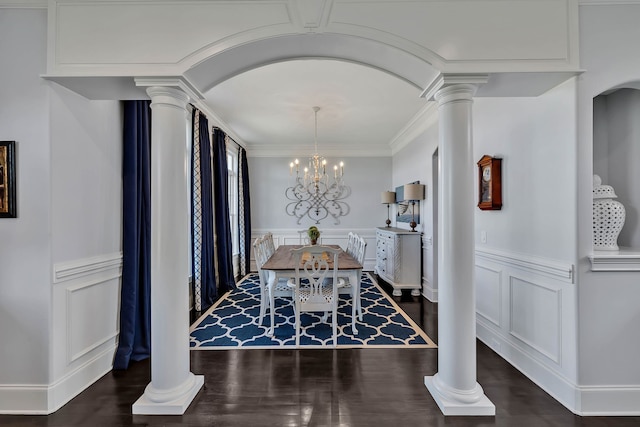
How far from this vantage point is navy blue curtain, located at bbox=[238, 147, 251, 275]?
587 cm

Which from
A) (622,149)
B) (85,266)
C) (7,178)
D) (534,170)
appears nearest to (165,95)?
(7,178)

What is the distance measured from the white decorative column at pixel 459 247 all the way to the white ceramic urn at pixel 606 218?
0.91 metres

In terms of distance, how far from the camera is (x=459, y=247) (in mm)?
1926

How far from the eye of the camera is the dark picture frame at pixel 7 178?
1943 mm

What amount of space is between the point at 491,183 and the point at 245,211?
458 cm

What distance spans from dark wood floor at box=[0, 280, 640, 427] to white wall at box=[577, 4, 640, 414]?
9.1 inches

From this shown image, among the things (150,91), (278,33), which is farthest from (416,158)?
(150,91)

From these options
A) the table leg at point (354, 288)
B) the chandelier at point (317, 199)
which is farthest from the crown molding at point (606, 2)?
the chandelier at point (317, 199)

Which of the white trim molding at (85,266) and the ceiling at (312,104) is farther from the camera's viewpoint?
the ceiling at (312,104)

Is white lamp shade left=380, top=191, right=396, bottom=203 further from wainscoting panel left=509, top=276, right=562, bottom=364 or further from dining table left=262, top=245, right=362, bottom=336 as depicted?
wainscoting panel left=509, top=276, right=562, bottom=364

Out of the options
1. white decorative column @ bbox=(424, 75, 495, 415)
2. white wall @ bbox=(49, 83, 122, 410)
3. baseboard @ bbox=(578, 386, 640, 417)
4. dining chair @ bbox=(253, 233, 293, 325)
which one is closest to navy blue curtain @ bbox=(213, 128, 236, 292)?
dining chair @ bbox=(253, 233, 293, 325)

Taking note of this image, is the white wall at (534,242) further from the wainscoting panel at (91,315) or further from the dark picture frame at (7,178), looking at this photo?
the dark picture frame at (7,178)

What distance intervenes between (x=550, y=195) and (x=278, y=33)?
2.24m

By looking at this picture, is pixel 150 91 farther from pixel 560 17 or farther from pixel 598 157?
pixel 598 157
